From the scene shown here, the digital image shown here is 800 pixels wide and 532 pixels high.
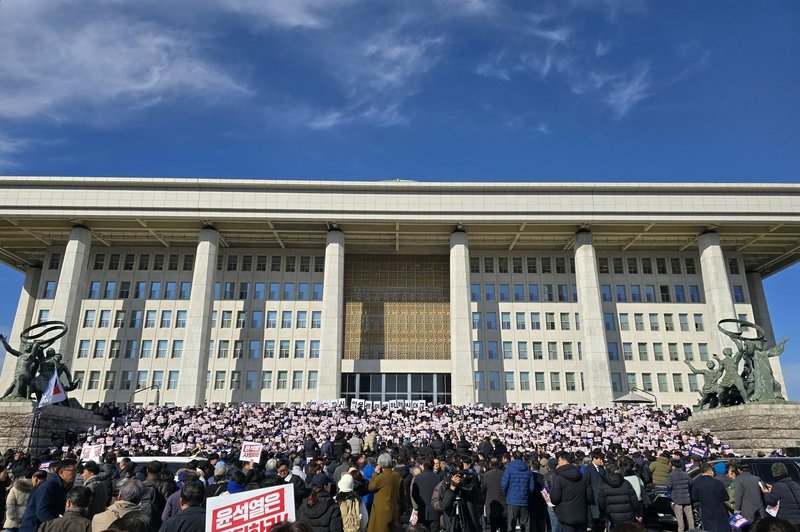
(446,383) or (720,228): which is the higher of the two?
(720,228)

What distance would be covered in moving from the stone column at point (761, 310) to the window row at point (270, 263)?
44439mm

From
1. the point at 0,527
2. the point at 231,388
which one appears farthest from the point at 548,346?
the point at 0,527

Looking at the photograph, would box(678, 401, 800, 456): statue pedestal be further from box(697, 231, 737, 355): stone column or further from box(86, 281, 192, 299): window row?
box(86, 281, 192, 299): window row

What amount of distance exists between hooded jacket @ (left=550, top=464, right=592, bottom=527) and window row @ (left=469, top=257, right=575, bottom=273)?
4899 centimetres

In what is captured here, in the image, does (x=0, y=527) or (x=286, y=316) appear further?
(x=286, y=316)

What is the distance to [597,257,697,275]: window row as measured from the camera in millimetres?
59812

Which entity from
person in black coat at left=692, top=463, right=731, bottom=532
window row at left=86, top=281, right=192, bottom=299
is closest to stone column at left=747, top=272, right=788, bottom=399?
person in black coat at left=692, top=463, right=731, bottom=532

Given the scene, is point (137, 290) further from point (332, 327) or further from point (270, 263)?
point (332, 327)

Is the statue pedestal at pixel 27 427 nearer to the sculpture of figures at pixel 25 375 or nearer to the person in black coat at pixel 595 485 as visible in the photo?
the sculpture of figures at pixel 25 375

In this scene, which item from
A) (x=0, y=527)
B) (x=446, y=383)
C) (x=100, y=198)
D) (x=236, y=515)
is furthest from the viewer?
(x=446, y=383)

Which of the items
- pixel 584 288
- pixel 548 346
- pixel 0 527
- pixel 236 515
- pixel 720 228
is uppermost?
pixel 720 228

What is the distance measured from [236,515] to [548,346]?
54.4 m

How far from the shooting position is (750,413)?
30.7 m

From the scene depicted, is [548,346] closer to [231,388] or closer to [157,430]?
[231,388]
